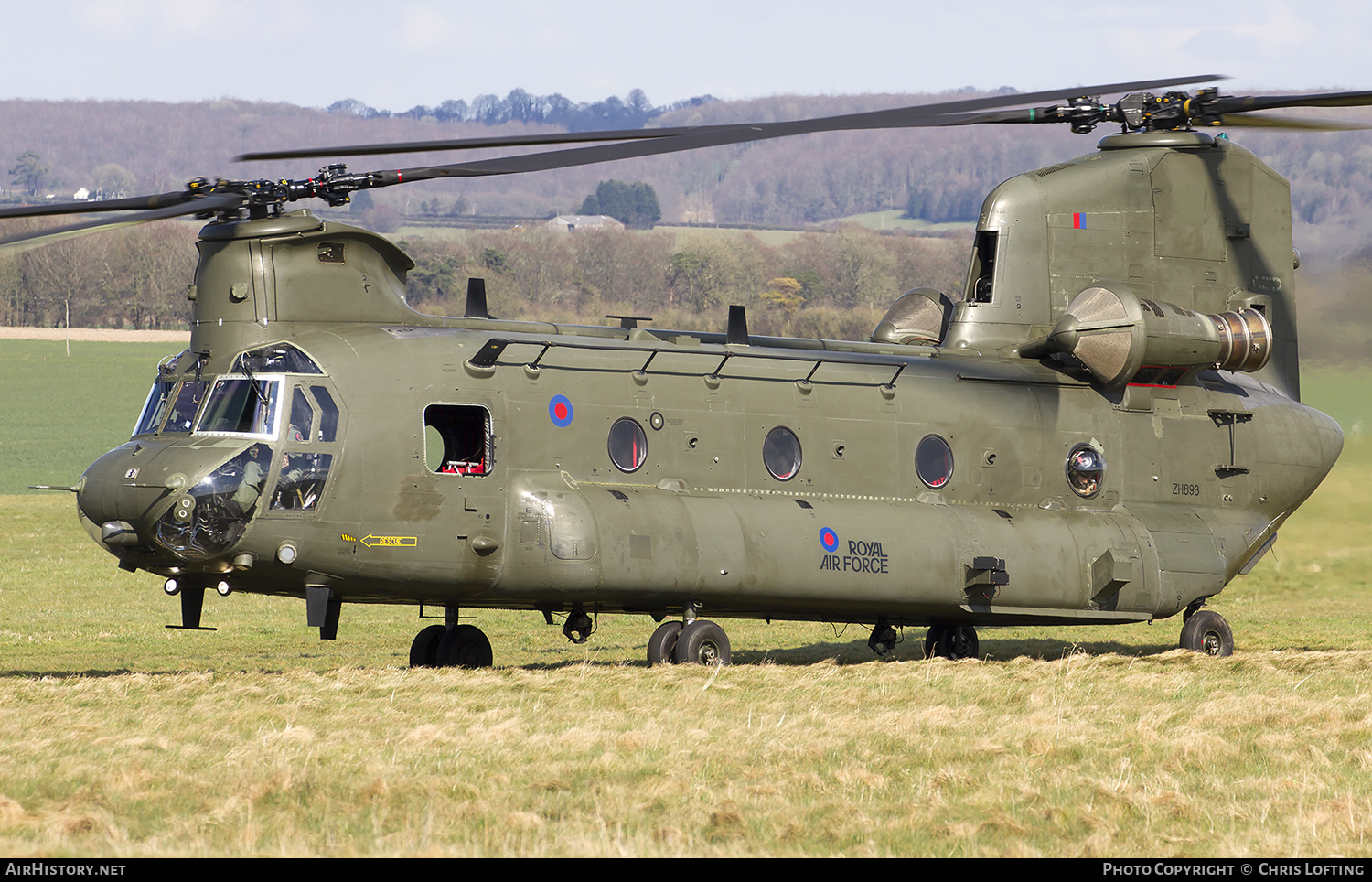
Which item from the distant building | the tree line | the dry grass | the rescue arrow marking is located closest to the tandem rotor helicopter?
the rescue arrow marking

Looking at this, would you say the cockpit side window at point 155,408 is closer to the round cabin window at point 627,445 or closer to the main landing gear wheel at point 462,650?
the main landing gear wheel at point 462,650

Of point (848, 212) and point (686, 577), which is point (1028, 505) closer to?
point (686, 577)

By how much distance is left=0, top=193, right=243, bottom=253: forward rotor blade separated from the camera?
40.2 feet

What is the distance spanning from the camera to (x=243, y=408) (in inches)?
544

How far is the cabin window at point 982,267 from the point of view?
60.2 ft

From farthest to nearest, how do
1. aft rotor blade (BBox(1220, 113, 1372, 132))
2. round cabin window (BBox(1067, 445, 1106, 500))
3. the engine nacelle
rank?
round cabin window (BBox(1067, 445, 1106, 500))
the engine nacelle
aft rotor blade (BBox(1220, 113, 1372, 132))

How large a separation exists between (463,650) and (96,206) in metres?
6.08

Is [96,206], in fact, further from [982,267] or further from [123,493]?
[982,267]

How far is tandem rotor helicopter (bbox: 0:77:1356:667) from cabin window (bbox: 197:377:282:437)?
24 millimetres

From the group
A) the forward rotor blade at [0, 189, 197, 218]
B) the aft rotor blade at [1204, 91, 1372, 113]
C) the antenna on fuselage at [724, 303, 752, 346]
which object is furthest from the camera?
the antenna on fuselage at [724, 303, 752, 346]

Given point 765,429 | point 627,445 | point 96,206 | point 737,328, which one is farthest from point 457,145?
point 765,429

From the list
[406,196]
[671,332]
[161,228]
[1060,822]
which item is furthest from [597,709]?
[406,196]

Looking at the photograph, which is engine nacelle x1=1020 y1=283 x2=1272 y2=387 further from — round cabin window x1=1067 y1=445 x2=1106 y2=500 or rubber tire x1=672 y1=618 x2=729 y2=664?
rubber tire x1=672 y1=618 x2=729 y2=664
